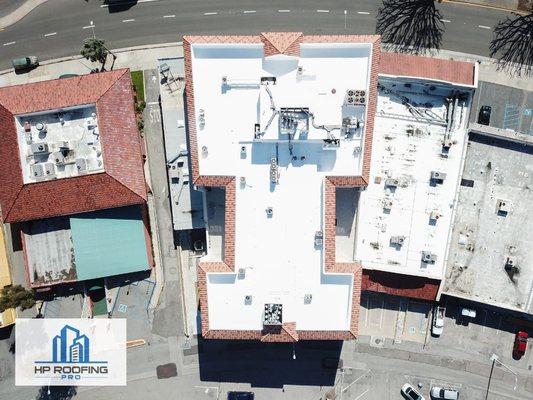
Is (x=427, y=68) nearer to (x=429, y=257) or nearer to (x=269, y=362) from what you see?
(x=429, y=257)

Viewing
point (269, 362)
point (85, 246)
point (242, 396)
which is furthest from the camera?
point (269, 362)

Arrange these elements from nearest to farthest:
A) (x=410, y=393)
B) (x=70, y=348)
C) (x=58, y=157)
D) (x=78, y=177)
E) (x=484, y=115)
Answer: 1. (x=58, y=157)
2. (x=78, y=177)
3. (x=484, y=115)
4. (x=410, y=393)
5. (x=70, y=348)

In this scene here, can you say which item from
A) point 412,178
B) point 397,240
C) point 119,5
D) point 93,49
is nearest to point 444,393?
point 397,240

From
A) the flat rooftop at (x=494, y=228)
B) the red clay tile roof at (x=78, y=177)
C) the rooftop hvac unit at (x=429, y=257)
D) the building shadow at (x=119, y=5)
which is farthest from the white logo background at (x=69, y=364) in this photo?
the flat rooftop at (x=494, y=228)

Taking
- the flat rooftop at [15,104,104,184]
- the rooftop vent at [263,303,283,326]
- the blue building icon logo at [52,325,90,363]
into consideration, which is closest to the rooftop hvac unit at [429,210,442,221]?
the rooftop vent at [263,303,283,326]

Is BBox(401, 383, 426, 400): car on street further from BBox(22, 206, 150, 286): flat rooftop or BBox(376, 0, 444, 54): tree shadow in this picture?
BBox(376, 0, 444, 54): tree shadow

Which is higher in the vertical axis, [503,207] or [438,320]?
[503,207]
